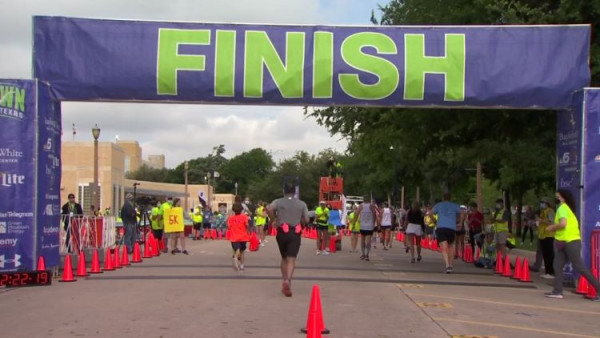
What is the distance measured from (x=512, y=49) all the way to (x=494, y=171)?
20.1 metres

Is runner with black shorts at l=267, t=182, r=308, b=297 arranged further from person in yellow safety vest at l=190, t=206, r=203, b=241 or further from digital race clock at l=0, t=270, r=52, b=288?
person in yellow safety vest at l=190, t=206, r=203, b=241

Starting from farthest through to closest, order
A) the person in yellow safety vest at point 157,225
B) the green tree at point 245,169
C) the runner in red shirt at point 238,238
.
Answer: the green tree at point 245,169
the person in yellow safety vest at point 157,225
the runner in red shirt at point 238,238

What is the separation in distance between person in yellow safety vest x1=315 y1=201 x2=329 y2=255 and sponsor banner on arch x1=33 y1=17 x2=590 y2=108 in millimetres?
7453

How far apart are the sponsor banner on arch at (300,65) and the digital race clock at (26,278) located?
3600mm

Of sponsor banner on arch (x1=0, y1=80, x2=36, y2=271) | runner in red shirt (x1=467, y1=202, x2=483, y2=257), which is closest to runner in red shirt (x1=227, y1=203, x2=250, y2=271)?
sponsor banner on arch (x1=0, y1=80, x2=36, y2=271)

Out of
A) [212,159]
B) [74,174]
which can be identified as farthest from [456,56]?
[212,159]

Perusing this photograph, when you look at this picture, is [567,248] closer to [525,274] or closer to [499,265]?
[525,274]

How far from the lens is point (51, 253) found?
13344 mm

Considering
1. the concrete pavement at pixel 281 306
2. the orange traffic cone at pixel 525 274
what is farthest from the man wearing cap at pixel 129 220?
the orange traffic cone at pixel 525 274

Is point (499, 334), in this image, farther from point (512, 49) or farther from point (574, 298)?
point (512, 49)

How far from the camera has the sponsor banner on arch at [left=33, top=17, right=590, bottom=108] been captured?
44.8 ft

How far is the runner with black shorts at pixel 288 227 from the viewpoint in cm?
1112

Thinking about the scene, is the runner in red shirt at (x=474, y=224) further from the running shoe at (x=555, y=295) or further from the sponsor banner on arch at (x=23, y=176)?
the sponsor banner on arch at (x=23, y=176)

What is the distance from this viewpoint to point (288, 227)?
444 inches
